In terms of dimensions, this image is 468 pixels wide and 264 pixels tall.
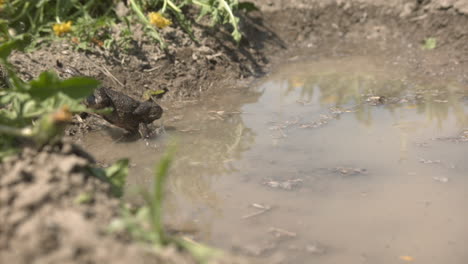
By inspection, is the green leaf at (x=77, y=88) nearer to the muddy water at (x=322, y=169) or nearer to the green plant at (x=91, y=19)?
the muddy water at (x=322, y=169)

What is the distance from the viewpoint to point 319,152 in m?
3.90

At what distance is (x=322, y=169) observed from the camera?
3617 mm

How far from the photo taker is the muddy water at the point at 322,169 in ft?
9.04

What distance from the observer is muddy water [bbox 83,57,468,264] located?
2756mm

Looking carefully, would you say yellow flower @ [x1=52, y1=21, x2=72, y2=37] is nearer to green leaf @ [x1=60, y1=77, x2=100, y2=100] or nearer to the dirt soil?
the dirt soil

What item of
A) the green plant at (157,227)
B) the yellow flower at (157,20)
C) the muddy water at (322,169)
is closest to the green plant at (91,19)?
the yellow flower at (157,20)

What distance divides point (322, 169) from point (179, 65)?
269 cm

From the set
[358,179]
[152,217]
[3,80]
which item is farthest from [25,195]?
[3,80]

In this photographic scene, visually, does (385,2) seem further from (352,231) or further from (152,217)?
(152,217)

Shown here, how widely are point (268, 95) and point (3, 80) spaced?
2744mm

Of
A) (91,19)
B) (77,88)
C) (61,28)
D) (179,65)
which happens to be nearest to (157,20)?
(179,65)

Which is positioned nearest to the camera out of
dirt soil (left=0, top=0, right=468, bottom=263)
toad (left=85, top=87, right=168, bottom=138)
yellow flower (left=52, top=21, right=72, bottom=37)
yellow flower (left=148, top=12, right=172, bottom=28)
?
dirt soil (left=0, top=0, right=468, bottom=263)

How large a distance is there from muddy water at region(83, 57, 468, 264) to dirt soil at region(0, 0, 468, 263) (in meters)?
0.53

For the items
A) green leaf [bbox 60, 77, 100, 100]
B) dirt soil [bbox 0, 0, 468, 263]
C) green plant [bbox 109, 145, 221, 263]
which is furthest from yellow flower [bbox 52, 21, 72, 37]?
green plant [bbox 109, 145, 221, 263]
